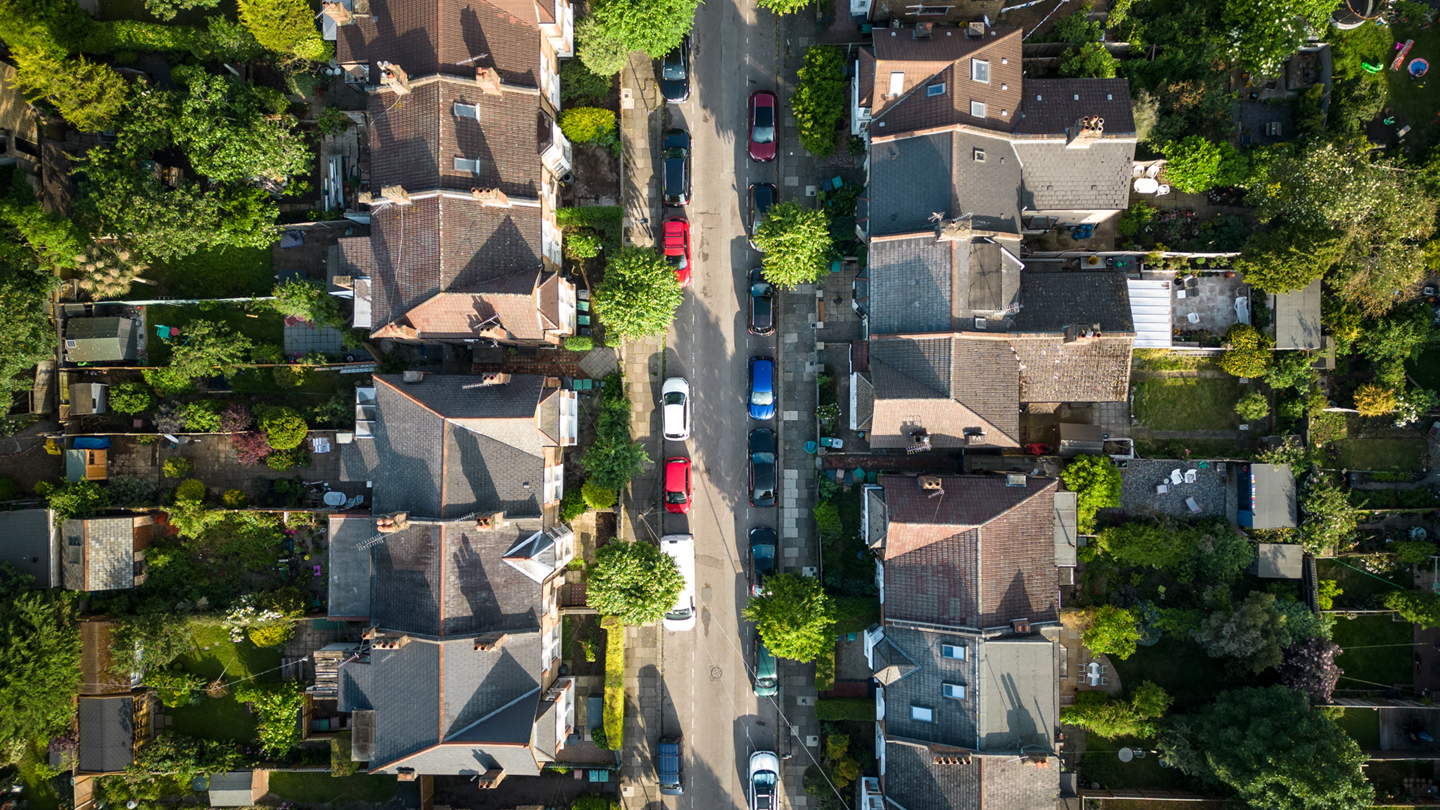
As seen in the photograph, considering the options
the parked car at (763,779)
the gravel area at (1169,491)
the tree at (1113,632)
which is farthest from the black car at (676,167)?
the tree at (1113,632)

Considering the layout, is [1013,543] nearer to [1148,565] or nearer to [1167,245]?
[1148,565]

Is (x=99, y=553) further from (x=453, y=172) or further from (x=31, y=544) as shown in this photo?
(x=453, y=172)

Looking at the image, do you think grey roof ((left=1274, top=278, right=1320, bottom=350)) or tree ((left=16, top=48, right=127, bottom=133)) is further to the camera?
grey roof ((left=1274, top=278, right=1320, bottom=350))

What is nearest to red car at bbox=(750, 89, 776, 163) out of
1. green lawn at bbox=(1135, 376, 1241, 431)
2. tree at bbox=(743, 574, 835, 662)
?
tree at bbox=(743, 574, 835, 662)

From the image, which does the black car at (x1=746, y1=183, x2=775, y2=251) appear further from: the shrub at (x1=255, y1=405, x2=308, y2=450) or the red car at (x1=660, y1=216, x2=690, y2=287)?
the shrub at (x1=255, y1=405, x2=308, y2=450)

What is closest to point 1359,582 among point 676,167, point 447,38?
point 676,167

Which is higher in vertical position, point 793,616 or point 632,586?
point 632,586

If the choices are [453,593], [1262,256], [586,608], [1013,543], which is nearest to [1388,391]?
[1262,256]
